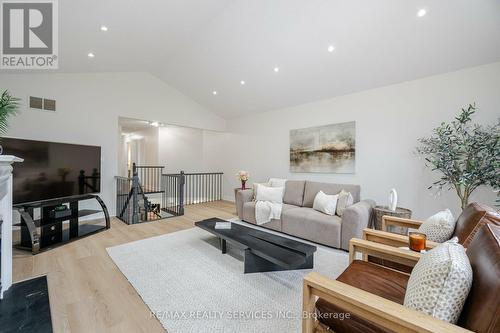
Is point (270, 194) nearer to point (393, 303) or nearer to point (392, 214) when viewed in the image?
point (392, 214)

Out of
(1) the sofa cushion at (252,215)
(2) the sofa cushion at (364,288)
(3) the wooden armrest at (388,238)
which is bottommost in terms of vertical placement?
(1) the sofa cushion at (252,215)

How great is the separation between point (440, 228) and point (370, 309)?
4.48 feet

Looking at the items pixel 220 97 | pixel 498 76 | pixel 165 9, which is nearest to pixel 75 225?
pixel 165 9

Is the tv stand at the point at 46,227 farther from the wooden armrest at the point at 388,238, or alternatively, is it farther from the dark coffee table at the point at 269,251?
the wooden armrest at the point at 388,238

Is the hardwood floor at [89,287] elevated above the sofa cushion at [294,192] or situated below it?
below

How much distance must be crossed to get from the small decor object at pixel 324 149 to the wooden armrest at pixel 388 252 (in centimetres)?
257

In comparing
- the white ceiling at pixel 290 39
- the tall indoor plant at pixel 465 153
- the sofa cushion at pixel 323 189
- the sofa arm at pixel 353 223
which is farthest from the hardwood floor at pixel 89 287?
the tall indoor plant at pixel 465 153

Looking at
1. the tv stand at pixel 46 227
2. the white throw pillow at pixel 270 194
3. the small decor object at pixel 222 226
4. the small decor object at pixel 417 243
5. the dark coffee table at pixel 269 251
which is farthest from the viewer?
the white throw pillow at pixel 270 194

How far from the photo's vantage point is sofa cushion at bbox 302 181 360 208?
3.57 m

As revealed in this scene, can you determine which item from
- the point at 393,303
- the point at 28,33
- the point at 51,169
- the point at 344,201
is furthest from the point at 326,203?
the point at 28,33

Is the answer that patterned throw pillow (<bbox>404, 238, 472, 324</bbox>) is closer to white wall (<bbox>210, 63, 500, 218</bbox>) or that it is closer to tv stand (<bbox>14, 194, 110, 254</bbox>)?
white wall (<bbox>210, 63, 500, 218</bbox>)

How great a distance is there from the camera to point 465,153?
110 inches

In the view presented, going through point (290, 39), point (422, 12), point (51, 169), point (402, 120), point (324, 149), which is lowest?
point (51, 169)

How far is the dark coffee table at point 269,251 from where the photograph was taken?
1975 mm
